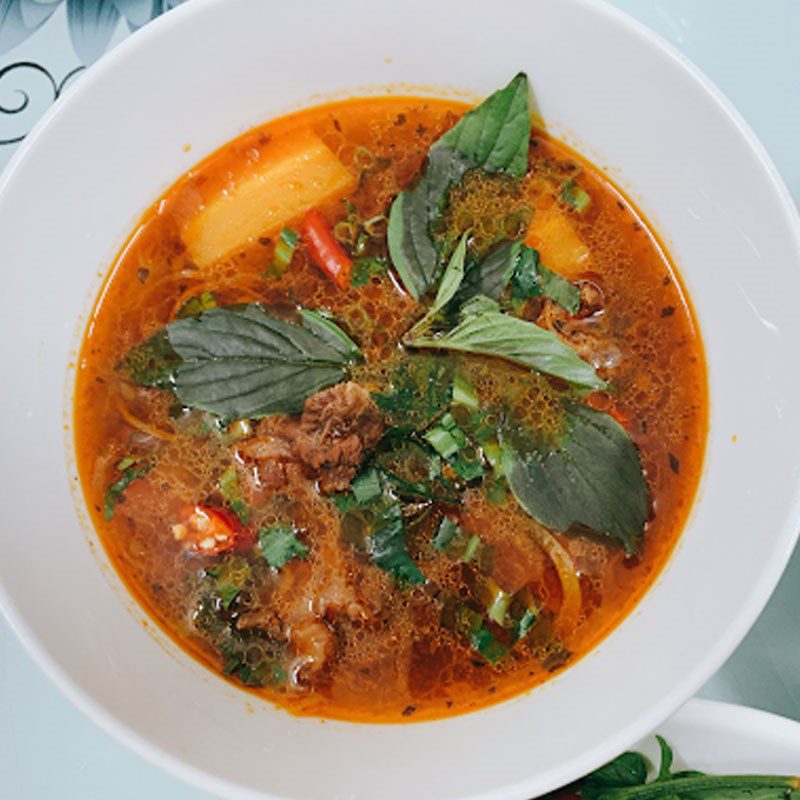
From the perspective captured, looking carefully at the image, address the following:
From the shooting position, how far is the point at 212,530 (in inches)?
84.0

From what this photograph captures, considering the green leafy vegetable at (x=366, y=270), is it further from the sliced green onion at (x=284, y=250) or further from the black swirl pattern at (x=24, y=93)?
the black swirl pattern at (x=24, y=93)

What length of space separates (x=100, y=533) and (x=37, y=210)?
2.42ft

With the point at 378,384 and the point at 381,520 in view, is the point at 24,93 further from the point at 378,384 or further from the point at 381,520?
the point at 381,520

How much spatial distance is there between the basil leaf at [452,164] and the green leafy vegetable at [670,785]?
48.0 inches

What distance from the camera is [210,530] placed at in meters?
2.13

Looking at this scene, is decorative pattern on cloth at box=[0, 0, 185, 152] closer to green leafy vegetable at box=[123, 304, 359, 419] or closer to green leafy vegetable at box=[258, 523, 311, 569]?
green leafy vegetable at box=[123, 304, 359, 419]

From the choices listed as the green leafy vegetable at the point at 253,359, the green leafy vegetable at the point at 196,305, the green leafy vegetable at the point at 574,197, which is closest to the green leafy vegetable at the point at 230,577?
the green leafy vegetable at the point at 253,359

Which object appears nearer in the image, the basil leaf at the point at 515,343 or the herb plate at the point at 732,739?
the basil leaf at the point at 515,343

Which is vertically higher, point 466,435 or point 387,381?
point 387,381

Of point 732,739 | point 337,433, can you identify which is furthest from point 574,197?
point 732,739

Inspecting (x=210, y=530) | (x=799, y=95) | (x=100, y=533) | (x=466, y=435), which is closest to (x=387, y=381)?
(x=466, y=435)

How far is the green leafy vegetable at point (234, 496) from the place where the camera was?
2.14m

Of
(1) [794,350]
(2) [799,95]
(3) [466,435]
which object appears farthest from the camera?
(2) [799,95]

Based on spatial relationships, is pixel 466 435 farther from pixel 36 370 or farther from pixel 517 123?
pixel 36 370
